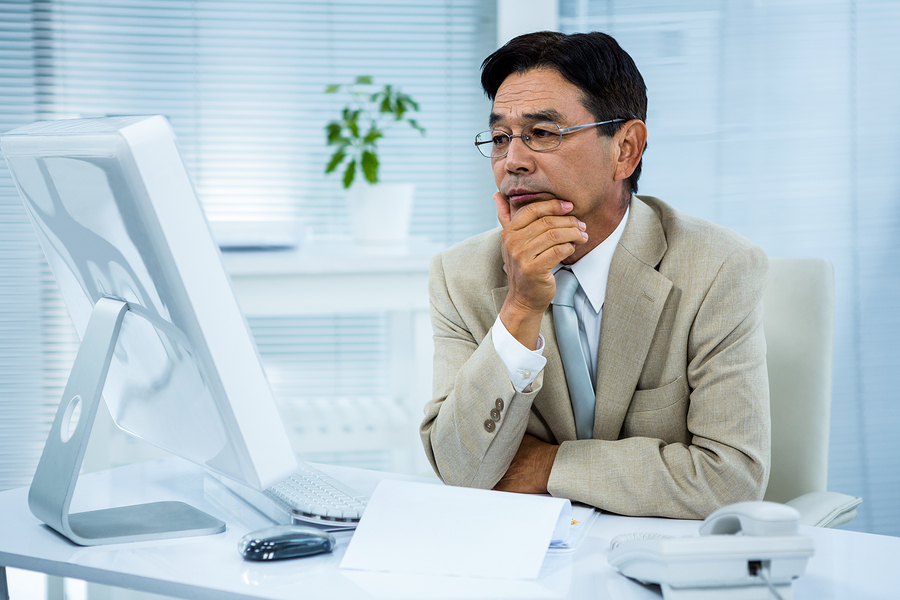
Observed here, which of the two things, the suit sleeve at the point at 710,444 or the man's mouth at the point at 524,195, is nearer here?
the suit sleeve at the point at 710,444

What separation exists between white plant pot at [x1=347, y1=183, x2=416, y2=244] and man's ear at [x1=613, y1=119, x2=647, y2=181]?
116 cm

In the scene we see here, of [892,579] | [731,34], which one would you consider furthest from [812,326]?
[731,34]

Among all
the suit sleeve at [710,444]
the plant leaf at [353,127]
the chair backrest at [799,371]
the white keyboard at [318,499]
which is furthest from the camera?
the plant leaf at [353,127]

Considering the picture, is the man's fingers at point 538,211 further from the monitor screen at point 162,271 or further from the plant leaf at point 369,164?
the plant leaf at point 369,164

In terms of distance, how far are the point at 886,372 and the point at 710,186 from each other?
0.79m

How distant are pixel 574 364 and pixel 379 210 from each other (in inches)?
52.0

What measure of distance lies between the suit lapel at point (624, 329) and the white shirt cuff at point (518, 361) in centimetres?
16

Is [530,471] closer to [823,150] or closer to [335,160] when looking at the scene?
[335,160]

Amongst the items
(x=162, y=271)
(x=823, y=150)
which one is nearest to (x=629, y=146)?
(x=162, y=271)

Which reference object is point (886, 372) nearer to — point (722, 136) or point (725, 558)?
point (722, 136)

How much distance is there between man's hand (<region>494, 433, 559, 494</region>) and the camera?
1.11 metres

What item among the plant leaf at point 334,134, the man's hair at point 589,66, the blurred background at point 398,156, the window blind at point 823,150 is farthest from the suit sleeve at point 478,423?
the window blind at point 823,150

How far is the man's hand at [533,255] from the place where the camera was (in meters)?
1.13

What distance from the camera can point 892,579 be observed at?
0.74 m
